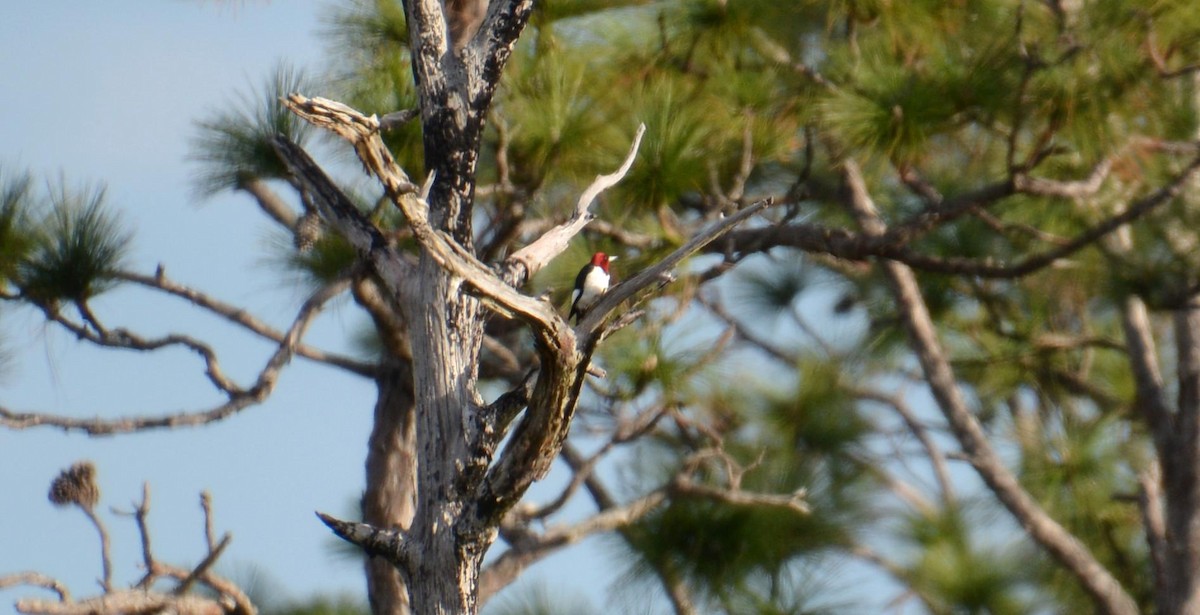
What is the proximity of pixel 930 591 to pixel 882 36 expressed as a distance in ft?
4.06

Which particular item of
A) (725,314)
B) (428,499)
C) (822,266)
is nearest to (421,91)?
(428,499)

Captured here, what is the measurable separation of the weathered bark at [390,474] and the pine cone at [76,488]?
1.82 ft

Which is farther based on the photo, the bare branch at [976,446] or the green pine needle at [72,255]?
the bare branch at [976,446]

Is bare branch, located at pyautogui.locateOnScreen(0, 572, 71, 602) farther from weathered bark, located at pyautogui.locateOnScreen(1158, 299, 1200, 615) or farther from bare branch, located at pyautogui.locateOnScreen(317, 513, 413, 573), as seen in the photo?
weathered bark, located at pyautogui.locateOnScreen(1158, 299, 1200, 615)

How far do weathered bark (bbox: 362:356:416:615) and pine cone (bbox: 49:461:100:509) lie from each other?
1.82ft

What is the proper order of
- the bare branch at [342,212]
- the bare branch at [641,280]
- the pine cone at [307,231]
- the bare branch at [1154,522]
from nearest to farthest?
the bare branch at [641,280], the bare branch at [342,212], the pine cone at [307,231], the bare branch at [1154,522]

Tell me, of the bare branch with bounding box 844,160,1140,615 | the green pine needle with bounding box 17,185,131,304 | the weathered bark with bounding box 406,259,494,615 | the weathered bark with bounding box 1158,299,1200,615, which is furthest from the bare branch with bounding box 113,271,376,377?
the weathered bark with bounding box 1158,299,1200,615

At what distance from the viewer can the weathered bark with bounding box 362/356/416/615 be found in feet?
6.64

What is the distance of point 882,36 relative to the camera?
92.5 inches

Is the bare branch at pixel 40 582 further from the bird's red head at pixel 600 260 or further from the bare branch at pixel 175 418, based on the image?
the bird's red head at pixel 600 260

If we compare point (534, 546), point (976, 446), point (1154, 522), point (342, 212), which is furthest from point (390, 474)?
point (1154, 522)

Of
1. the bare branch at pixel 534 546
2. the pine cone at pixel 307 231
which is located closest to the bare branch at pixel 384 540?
the pine cone at pixel 307 231

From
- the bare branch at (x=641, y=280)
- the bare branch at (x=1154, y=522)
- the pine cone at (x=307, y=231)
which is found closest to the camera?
the bare branch at (x=641, y=280)

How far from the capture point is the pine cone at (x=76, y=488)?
152 cm
